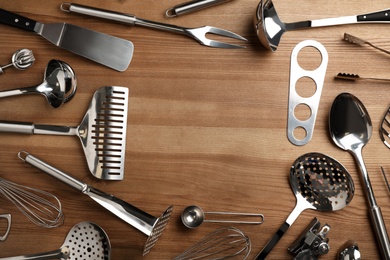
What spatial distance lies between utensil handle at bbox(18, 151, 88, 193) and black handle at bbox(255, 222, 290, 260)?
0.33 metres

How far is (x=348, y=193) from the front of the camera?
0.95 metres

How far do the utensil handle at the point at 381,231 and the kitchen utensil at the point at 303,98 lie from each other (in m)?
0.18

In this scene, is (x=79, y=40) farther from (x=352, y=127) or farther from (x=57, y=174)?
(x=352, y=127)

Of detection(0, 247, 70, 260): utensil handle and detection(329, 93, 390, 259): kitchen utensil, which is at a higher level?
detection(329, 93, 390, 259): kitchen utensil

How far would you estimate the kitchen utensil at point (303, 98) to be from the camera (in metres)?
0.96

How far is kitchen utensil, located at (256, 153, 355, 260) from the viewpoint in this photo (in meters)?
0.95

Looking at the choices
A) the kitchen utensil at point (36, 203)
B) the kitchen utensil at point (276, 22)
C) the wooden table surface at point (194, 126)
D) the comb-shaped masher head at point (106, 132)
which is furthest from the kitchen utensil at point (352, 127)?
the kitchen utensil at point (36, 203)

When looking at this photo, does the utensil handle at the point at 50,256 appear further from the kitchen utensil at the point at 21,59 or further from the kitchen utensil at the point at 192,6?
the kitchen utensil at the point at 192,6

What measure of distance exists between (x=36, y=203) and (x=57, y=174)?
2.9 inches

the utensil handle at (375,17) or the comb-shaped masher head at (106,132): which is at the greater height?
the utensil handle at (375,17)

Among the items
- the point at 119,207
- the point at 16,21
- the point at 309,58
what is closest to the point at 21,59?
the point at 16,21

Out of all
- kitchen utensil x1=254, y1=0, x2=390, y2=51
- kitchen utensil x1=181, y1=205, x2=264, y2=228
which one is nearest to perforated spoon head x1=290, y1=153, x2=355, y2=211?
kitchen utensil x1=181, y1=205, x2=264, y2=228

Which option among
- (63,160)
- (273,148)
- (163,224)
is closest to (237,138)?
(273,148)

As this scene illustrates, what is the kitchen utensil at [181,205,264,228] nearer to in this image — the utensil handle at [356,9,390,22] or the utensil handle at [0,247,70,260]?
the utensil handle at [0,247,70,260]
